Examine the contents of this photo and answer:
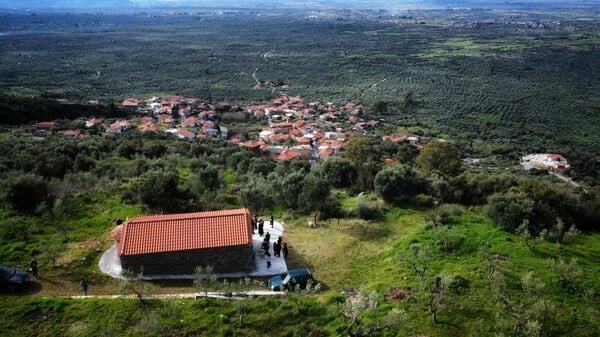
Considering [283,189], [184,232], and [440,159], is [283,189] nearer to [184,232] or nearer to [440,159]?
[184,232]

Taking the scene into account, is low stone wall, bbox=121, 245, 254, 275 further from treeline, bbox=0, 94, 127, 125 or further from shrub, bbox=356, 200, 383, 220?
treeline, bbox=0, 94, 127, 125

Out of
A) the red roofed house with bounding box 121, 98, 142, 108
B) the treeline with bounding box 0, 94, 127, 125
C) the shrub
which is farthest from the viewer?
the red roofed house with bounding box 121, 98, 142, 108

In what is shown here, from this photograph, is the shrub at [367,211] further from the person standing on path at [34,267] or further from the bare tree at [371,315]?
the person standing on path at [34,267]

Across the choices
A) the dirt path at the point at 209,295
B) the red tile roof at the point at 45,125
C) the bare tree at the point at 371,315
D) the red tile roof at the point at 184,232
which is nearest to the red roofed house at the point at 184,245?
the red tile roof at the point at 184,232

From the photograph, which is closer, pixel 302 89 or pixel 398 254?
pixel 398 254

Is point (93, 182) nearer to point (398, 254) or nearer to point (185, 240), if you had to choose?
point (185, 240)

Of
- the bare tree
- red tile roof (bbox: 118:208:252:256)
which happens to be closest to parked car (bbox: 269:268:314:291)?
A: red tile roof (bbox: 118:208:252:256)

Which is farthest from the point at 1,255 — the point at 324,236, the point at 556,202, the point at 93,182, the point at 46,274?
the point at 556,202
